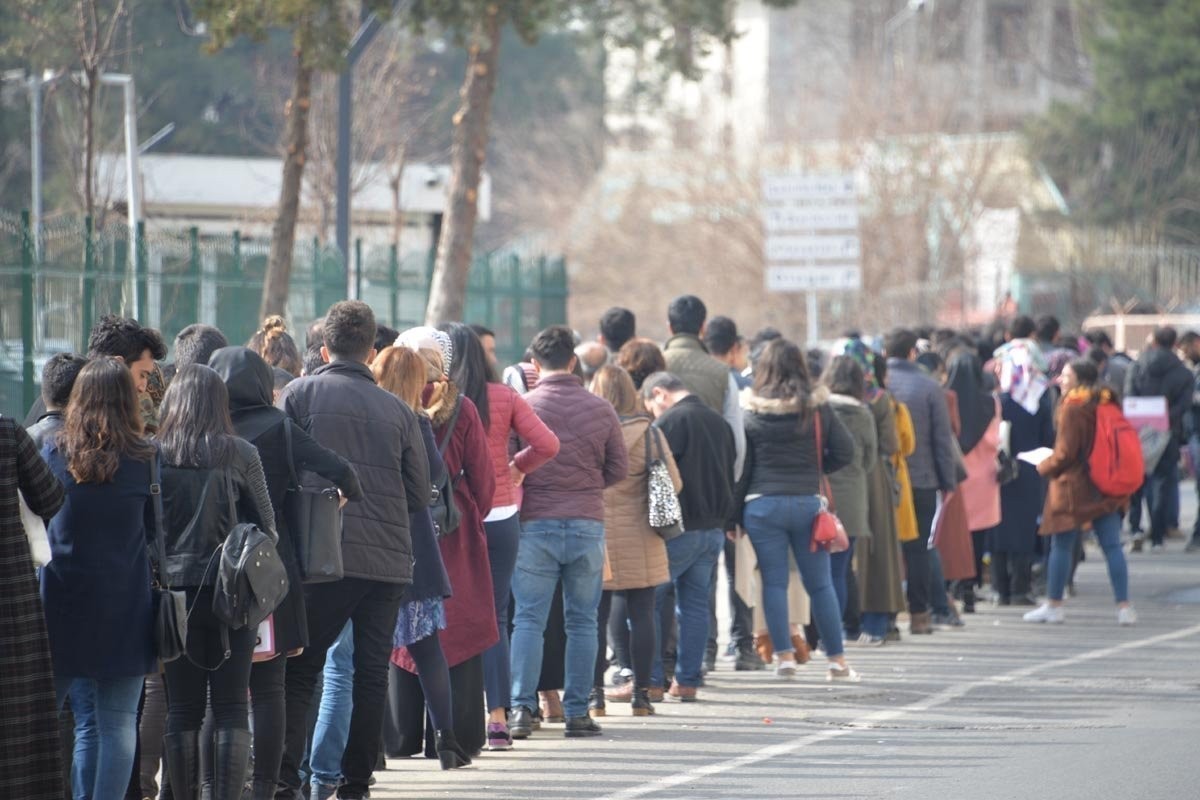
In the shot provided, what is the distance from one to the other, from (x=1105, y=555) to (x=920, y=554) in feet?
4.75

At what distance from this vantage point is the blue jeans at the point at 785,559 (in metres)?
11.1

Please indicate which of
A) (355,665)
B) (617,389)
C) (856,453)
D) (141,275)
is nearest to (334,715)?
(355,665)

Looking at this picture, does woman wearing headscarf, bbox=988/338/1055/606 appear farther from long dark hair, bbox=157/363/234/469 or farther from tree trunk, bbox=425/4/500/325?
long dark hair, bbox=157/363/234/469

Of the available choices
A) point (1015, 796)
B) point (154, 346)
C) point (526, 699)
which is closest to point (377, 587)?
point (154, 346)

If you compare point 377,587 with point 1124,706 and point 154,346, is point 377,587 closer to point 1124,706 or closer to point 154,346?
point 154,346

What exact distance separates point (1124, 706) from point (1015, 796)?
8.58 ft

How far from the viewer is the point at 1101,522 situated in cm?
1363

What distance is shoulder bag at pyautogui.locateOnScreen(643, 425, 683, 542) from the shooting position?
9.87 m

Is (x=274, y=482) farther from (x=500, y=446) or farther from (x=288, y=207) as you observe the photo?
(x=288, y=207)

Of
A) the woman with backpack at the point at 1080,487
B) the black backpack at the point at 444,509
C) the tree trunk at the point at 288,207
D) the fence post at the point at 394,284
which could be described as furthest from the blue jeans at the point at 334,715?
the fence post at the point at 394,284

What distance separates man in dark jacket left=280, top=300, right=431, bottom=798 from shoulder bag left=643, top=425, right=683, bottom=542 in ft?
7.68

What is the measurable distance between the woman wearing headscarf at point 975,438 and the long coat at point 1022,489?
0.40 meters

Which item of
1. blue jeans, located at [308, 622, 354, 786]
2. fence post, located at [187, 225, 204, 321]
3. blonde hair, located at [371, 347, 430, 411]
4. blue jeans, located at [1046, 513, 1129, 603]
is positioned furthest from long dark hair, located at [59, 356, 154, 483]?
fence post, located at [187, 225, 204, 321]

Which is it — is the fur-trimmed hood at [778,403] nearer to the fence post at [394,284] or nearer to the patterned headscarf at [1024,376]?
the patterned headscarf at [1024,376]
